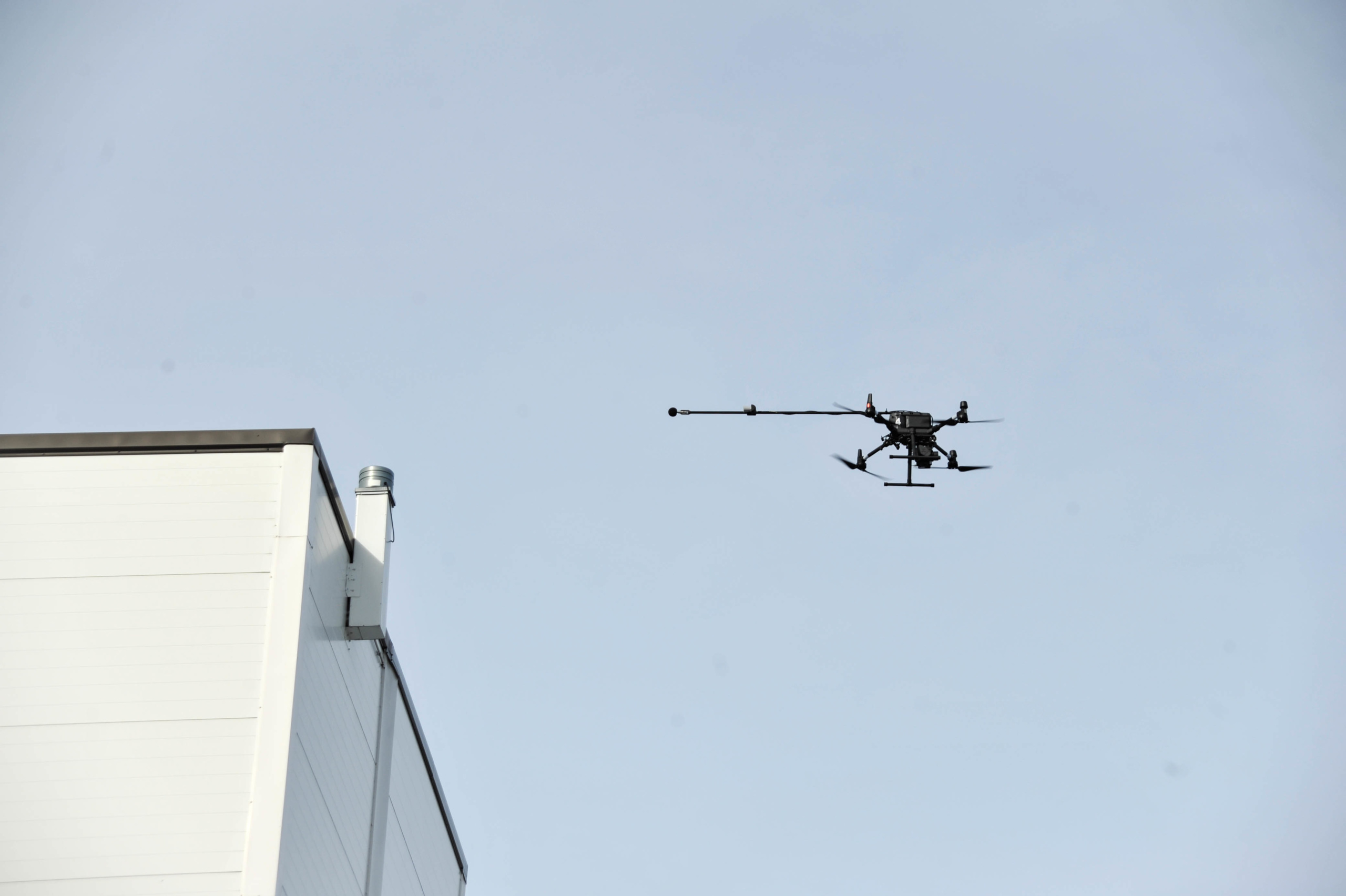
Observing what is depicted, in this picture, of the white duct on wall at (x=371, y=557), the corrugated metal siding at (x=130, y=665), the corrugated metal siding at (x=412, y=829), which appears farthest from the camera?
the corrugated metal siding at (x=412, y=829)

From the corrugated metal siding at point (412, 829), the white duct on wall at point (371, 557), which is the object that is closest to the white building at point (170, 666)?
the white duct on wall at point (371, 557)

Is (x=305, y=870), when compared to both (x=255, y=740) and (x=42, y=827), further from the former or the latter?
(x=42, y=827)

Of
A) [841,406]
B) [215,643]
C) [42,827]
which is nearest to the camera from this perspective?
[42,827]

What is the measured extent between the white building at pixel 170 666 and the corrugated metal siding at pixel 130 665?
0.02 m

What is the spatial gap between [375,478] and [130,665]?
14.2 ft

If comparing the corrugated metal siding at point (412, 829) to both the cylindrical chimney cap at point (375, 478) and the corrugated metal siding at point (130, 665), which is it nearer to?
the cylindrical chimney cap at point (375, 478)

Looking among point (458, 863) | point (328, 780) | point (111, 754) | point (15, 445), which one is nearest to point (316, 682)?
point (328, 780)

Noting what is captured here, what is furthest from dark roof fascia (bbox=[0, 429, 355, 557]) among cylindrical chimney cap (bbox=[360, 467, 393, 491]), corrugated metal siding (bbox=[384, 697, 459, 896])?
corrugated metal siding (bbox=[384, 697, 459, 896])

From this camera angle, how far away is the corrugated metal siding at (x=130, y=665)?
517 inches

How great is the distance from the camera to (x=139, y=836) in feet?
43.2

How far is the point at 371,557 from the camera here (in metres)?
16.9

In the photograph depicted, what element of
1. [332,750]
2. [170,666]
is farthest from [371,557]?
[170,666]

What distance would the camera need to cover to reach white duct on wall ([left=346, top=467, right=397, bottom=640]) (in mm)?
16500

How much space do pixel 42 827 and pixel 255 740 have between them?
2.11 meters
